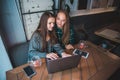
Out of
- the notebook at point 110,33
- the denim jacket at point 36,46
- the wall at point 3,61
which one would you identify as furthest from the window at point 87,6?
the wall at point 3,61

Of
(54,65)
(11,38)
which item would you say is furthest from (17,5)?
(54,65)

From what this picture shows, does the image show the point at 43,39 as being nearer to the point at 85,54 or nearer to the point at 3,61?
the point at 85,54

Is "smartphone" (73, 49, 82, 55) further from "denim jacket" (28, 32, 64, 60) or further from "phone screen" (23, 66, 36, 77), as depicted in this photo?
"phone screen" (23, 66, 36, 77)

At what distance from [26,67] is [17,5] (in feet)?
3.40

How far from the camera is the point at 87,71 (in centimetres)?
112

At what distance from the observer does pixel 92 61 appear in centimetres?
127

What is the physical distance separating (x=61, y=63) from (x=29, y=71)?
1.11 ft

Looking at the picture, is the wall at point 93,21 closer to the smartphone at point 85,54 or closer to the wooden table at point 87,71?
the smartphone at point 85,54

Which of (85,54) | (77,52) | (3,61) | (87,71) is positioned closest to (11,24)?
(3,61)

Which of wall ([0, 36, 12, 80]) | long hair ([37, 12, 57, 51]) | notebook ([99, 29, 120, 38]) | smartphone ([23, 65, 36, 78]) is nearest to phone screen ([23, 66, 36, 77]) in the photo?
smartphone ([23, 65, 36, 78])

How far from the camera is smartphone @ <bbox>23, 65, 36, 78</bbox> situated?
1.04 meters

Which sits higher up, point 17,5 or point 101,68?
point 17,5

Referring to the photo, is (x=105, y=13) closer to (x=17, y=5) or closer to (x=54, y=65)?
(x=17, y=5)

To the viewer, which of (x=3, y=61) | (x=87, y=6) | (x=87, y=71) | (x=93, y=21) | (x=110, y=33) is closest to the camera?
(x=87, y=71)
